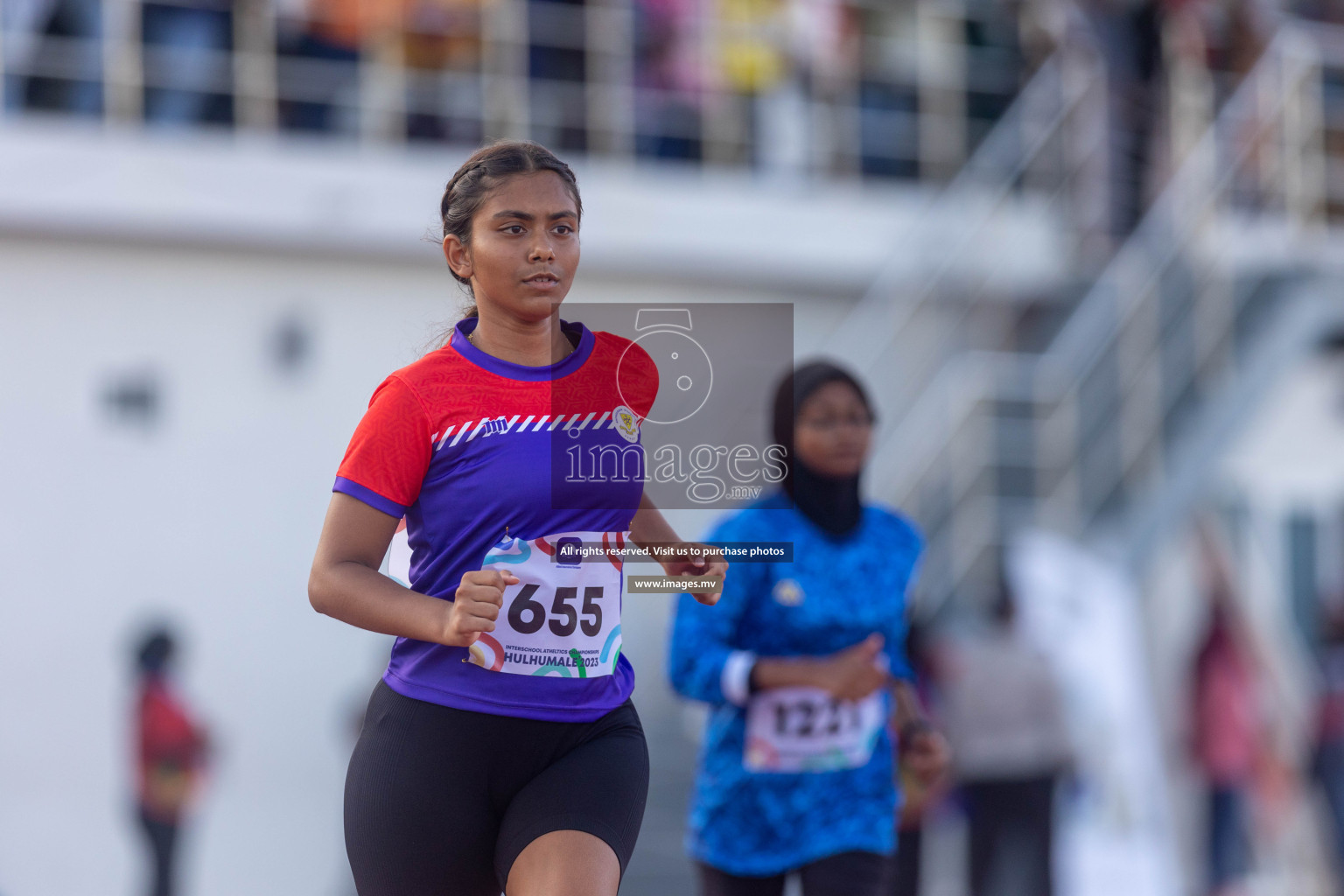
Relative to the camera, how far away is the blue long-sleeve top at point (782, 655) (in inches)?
140

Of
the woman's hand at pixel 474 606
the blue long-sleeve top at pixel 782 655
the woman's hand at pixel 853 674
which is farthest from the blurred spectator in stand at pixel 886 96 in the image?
the woman's hand at pixel 474 606

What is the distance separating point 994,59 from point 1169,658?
14.0 ft

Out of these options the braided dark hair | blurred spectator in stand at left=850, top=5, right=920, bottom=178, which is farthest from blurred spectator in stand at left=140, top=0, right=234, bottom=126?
the braided dark hair

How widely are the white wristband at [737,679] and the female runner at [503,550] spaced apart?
3.84 feet

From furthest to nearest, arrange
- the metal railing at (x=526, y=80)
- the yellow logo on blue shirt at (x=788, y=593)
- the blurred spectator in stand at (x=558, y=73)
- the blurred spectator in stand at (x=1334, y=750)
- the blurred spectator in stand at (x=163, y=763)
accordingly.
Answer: the blurred spectator in stand at (x=558, y=73) → the blurred spectator in stand at (x=1334, y=750) → the metal railing at (x=526, y=80) → the blurred spectator in stand at (x=163, y=763) → the yellow logo on blue shirt at (x=788, y=593)

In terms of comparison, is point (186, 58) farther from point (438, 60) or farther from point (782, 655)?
point (782, 655)

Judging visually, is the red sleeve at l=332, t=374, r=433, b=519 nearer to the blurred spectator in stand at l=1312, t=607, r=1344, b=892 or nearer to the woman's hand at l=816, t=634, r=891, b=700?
the woman's hand at l=816, t=634, r=891, b=700

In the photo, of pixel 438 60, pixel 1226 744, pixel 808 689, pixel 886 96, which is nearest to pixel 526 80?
pixel 438 60

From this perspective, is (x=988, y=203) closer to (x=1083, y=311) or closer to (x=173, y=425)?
(x=1083, y=311)

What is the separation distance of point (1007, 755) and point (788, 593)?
352cm

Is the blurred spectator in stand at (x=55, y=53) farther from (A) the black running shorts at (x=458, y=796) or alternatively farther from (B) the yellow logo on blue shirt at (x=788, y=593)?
(A) the black running shorts at (x=458, y=796)

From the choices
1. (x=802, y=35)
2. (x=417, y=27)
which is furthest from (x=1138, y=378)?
(x=417, y=27)

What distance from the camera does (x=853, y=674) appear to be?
3.47 meters

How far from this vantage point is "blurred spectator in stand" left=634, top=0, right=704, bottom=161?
9.45 m
